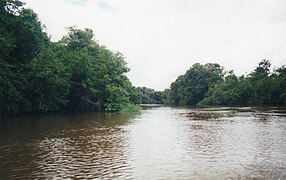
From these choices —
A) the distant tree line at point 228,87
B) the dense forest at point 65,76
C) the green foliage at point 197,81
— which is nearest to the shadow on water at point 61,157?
the dense forest at point 65,76

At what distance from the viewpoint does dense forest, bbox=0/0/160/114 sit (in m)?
32.2

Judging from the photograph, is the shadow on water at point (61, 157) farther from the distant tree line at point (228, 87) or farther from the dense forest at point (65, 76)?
the distant tree line at point (228, 87)

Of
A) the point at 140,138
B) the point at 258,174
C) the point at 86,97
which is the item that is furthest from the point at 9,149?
the point at 86,97

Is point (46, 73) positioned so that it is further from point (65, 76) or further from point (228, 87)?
point (228, 87)

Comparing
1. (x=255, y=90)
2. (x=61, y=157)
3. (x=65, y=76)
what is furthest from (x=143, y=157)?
(x=255, y=90)

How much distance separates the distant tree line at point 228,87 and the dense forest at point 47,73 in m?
37.6

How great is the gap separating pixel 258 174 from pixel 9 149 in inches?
414

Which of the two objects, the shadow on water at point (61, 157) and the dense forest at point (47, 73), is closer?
the shadow on water at point (61, 157)

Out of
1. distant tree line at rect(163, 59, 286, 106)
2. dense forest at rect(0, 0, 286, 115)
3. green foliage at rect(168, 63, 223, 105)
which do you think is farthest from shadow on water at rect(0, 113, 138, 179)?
green foliage at rect(168, 63, 223, 105)

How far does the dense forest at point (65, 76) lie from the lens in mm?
33375

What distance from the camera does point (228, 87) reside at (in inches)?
4045

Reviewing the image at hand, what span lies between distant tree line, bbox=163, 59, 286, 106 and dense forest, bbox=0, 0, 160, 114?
1481 inches

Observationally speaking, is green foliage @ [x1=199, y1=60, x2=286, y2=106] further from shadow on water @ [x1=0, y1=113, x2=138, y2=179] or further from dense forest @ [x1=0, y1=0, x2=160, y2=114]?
shadow on water @ [x1=0, y1=113, x2=138, y2=179]

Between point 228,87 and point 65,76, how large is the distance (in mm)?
71677
